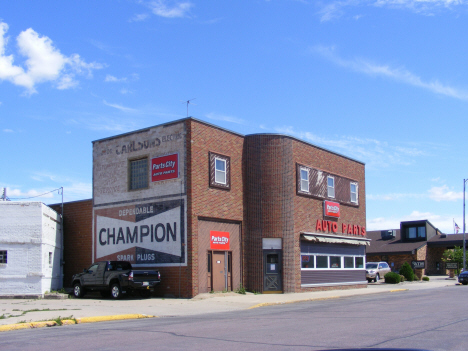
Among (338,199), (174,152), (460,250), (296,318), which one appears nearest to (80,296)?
(174,152)

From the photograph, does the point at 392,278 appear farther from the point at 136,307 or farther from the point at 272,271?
the point at 136,307

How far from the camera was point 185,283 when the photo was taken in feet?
77.9

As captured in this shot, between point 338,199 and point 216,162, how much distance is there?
10491mm

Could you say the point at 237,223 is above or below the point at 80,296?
above

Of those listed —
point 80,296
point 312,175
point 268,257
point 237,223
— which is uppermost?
point 312,175

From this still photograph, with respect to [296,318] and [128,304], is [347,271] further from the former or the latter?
[296,318]

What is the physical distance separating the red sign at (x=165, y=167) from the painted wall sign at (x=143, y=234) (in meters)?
1.26

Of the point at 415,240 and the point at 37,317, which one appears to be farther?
the point at 415,240

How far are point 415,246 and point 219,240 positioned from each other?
37216 mm

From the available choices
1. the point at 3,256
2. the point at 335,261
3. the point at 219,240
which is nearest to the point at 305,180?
the point at 335,261

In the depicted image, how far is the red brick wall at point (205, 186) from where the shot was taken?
942 inches

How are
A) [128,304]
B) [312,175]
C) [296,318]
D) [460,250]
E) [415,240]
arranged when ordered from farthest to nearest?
[415,240]
[460,250]
[312,175]
[128,304]
[296,318]

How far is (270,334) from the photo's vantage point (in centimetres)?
1116

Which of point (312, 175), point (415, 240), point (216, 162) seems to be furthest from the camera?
point (415, 240)
